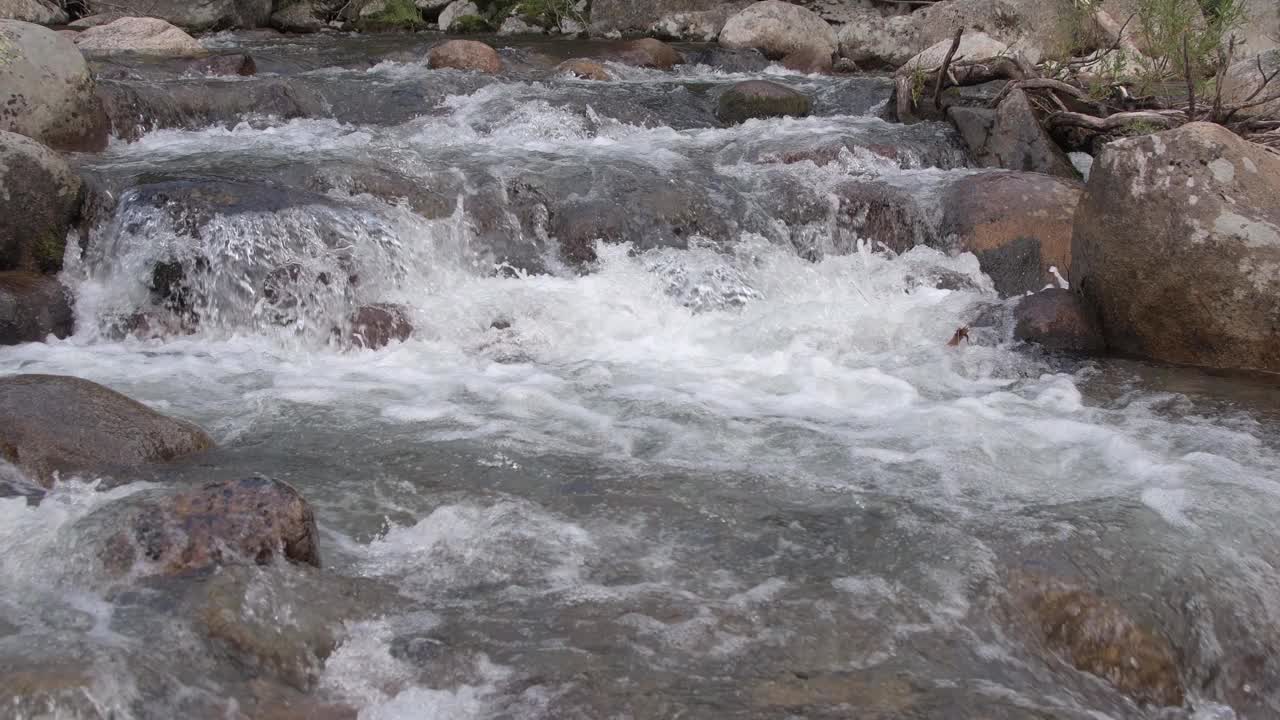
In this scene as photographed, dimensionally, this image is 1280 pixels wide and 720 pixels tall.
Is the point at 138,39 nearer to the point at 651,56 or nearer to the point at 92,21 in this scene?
the point at 92,21

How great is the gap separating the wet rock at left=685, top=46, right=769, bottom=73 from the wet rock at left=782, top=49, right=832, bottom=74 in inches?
12.0

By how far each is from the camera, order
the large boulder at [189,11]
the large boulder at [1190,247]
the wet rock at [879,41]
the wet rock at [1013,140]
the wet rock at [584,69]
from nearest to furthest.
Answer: the large boulder at [1190,247]
the wet rock at [1013,140]
the wet rock at [584,69]
the wet rock at [879,41]
the large boulder at [189,11]

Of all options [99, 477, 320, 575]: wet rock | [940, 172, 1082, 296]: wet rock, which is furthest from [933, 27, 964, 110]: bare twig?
[99, 477, 320, 575]: wet rock

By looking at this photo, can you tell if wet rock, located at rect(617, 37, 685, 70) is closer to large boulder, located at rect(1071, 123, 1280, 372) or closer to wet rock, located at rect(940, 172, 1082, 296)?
wet rock, located at rect(940, 172, 1082, 296)

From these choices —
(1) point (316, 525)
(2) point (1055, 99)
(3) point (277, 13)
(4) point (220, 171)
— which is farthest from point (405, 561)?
(3) point (277, 13)

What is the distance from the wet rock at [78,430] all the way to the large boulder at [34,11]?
42.2 ft

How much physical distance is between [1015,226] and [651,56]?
22.6 ft

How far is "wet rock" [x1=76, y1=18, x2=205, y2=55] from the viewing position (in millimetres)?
11992

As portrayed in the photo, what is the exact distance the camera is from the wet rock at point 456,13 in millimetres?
17562

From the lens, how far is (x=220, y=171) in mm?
7094

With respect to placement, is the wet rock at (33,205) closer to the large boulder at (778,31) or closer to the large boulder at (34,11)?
the large boulder at (778,31)

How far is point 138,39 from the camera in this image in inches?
479

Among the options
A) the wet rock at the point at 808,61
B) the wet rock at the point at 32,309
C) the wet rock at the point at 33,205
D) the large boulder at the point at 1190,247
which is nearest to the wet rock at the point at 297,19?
the wet rock at the point at 808,61

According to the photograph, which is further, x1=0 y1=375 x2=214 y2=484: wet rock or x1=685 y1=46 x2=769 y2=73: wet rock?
x1=685 y1=46 x2=769 y2=73: wet rock
